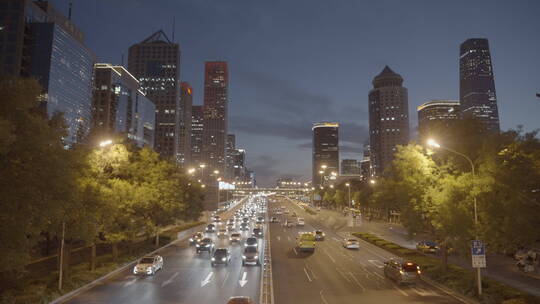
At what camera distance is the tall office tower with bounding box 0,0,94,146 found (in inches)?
4909

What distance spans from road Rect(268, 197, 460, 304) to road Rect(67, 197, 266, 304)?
95.9 inches

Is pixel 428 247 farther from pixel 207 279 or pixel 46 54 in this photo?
pixel 46 54

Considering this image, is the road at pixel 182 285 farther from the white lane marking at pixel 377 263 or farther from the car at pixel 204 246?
the white lane marking at pixel 377 263

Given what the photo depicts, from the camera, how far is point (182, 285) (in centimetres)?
2692

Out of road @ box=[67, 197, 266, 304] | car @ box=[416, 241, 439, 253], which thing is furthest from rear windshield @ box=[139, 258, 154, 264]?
car @ box=[416, 241, 439, 253]

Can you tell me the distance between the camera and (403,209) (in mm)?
30969

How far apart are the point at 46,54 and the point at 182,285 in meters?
132

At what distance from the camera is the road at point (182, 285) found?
23188mm

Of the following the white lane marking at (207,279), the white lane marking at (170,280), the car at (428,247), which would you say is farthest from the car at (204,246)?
the car at (428,247)

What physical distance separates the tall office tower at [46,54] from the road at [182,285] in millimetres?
100405

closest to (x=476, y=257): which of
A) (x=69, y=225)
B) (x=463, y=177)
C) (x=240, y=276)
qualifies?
(x=463, y=177)

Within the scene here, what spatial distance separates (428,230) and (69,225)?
26.9 meters

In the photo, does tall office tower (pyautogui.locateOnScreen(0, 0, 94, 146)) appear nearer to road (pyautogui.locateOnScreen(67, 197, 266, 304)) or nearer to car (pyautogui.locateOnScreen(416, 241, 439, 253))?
road (pyautogui.locateOnScreen(67, 197, 266, 304))

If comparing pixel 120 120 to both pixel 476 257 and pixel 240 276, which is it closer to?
pixel 240 276
